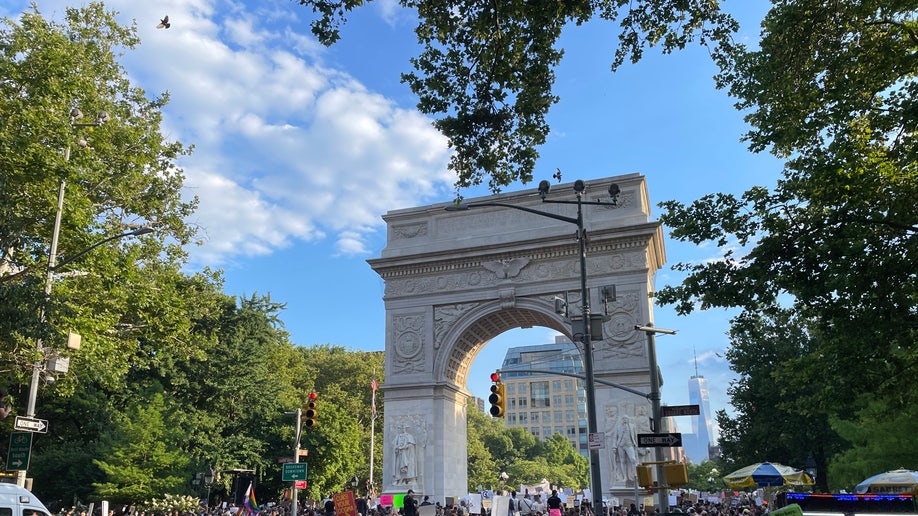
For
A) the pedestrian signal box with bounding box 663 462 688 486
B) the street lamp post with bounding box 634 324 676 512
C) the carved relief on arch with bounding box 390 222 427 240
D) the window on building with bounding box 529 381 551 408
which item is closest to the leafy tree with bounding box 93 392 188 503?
the carved relief on arch with bounding box 390 222 427 240

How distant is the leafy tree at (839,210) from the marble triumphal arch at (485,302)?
1938cm

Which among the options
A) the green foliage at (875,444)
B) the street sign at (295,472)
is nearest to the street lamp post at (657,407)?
the green foliage at (875,444)

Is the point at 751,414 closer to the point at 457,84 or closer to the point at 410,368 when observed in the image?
the point at 410,368

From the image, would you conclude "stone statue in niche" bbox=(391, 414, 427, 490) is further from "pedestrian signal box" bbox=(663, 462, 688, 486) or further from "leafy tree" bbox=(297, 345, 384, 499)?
"pedestrian signal box" bbox=(663, 462, 688, 486)

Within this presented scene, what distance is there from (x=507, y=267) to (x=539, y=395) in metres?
92.3

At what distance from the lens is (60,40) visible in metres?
22.1

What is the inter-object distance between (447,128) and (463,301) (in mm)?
25841

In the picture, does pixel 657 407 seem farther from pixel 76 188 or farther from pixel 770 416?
pixel 770 416

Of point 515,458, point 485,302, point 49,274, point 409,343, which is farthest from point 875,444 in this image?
point 515,458

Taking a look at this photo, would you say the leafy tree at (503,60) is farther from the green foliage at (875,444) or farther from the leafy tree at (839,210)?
the green foliage at (875,444)

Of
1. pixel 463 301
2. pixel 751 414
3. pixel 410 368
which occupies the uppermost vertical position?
pixel 463 301

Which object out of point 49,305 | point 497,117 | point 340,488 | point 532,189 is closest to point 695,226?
point 497,117

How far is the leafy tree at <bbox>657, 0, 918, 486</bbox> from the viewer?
12.3 m

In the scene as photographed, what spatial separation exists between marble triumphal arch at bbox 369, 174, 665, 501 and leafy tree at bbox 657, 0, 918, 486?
63.6ft
